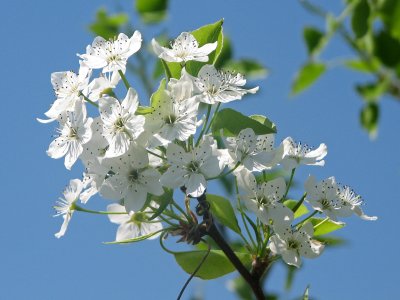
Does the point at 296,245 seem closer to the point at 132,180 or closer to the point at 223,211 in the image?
the point at 223,211

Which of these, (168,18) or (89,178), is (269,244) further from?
(168,18)

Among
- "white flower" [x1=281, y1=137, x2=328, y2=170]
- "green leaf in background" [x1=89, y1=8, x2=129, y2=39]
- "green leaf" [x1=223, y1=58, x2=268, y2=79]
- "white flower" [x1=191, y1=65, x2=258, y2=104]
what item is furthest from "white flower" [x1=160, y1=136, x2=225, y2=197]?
"green leaf in background" [x1=89, y1=8, x2=129, y2=39]

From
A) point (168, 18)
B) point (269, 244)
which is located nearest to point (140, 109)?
point (269, 244)

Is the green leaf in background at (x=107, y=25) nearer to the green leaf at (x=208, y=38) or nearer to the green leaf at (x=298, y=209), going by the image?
the green leaf at (x=208, y=38)

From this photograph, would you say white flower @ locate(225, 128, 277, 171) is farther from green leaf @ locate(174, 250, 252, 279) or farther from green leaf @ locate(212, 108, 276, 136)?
green leaf @ locate(174, 250, 252, 279)

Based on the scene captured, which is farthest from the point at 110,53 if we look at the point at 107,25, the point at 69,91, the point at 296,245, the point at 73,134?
the point at 107,25
